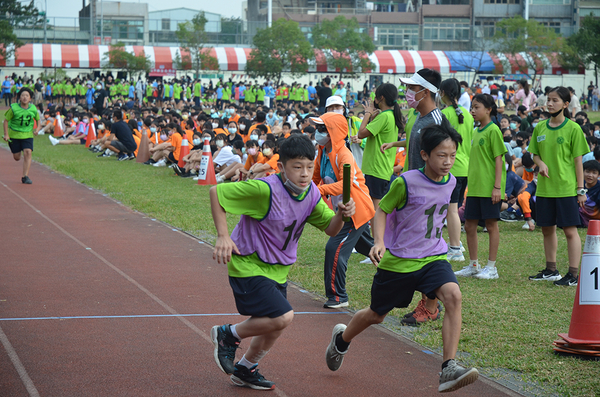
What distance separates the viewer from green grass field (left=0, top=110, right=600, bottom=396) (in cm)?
470

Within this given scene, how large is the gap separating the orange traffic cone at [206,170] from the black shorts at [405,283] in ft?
36.0

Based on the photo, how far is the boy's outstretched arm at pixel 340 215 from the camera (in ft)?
12.9

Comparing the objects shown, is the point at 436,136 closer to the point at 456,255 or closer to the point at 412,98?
the point at 412,98

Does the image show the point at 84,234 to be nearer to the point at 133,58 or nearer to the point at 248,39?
the point at 133,58

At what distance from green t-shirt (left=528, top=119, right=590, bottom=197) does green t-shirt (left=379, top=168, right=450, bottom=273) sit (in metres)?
3.28

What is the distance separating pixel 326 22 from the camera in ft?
208

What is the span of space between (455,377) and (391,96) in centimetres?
424

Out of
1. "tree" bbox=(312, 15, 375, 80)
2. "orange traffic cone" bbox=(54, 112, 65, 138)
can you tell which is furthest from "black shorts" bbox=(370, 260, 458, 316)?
"tree" bbox=(312, 15, 375, 80)

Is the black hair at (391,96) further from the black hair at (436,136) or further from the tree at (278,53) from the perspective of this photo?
the tree at (278,53)

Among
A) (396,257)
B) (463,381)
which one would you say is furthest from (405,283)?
(463,381)

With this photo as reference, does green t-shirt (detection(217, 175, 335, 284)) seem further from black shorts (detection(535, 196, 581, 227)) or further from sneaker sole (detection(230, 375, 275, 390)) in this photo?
black shorts (detection(535, 196, 581, 227))

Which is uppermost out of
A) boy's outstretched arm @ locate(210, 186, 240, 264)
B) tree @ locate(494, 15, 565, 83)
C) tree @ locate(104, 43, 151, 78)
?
tree @ locate(494, 15, 565, 83)

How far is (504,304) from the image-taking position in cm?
635

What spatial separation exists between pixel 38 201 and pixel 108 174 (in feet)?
13.7
